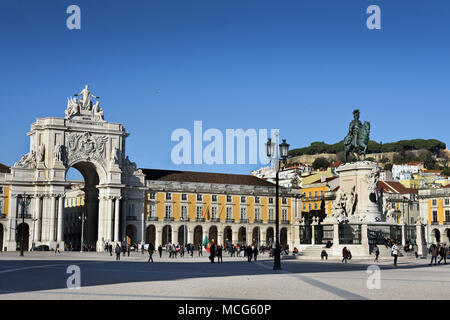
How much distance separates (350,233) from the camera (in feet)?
126

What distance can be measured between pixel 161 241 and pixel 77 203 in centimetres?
2153

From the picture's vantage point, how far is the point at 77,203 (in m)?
103

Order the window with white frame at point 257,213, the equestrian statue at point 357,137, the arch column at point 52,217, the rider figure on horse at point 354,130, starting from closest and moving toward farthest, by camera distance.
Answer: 1. the equestrian statue at point 357,137
2. the rider figure on horse at point 354,130
3. the arch column at point 52,217
4. the window with white frame at point 257,213

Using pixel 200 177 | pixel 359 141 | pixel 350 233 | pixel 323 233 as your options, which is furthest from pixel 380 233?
Result: pixel 200 177

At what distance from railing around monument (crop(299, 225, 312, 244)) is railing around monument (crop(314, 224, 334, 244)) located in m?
0.74

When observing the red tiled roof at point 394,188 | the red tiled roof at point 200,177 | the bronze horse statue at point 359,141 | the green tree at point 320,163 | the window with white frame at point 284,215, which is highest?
the green tree at point 320,163

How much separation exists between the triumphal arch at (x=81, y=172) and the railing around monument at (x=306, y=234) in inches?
1609

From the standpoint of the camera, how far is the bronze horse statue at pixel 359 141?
40719 mm

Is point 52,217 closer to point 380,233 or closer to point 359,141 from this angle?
point 359,141

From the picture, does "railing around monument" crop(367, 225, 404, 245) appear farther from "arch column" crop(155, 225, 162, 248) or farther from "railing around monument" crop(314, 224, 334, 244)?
"arch column" crop(155, 225, 162, 248)

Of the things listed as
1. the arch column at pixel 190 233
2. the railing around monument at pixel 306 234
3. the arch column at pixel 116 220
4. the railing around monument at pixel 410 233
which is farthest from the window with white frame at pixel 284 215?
the railing around monument at pixel 306 234

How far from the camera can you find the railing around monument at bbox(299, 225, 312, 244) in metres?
44.0

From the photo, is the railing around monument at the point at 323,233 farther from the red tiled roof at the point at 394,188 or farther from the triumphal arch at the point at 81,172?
the red tiled roof at the point at 394,188
